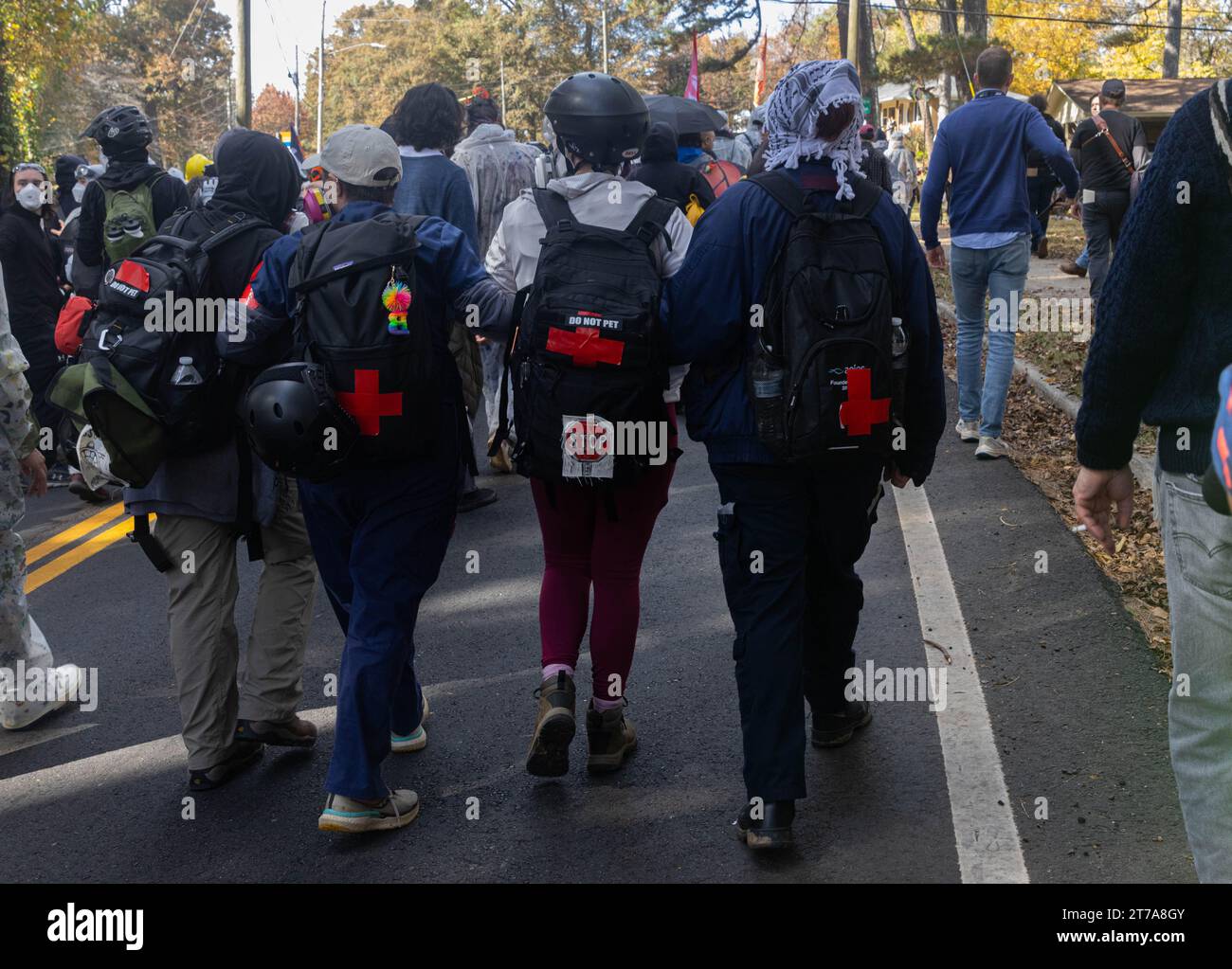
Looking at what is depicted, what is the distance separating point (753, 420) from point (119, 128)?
4516mm

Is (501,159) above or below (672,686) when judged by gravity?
above

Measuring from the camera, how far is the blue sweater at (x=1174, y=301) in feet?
8.54

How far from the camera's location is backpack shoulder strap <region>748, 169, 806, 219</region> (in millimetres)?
3523

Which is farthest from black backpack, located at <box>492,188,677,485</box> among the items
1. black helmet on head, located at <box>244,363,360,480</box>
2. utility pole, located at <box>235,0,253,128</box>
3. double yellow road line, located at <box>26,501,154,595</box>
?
utility pole, located at <box>235,0,253,128</box>

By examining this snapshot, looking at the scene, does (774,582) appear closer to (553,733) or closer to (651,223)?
(553,733)

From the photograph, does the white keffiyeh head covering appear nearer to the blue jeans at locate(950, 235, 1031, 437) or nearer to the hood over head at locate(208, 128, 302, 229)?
the hood over head at locate(208, 128, 302, 229)

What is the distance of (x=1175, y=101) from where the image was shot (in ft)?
91.8

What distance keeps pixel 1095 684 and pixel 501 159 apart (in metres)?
5.28

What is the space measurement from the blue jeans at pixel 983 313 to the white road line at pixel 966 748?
164 centimetres

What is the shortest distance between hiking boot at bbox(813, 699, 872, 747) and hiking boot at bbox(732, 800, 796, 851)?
623 millimetres

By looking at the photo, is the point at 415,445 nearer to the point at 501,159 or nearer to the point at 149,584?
the point at 149,584

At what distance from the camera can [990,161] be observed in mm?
7621

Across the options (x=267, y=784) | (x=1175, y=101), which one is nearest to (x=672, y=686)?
(x=267, y=784)

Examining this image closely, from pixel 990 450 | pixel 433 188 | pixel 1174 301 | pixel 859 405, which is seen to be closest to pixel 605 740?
pixel 859 405
